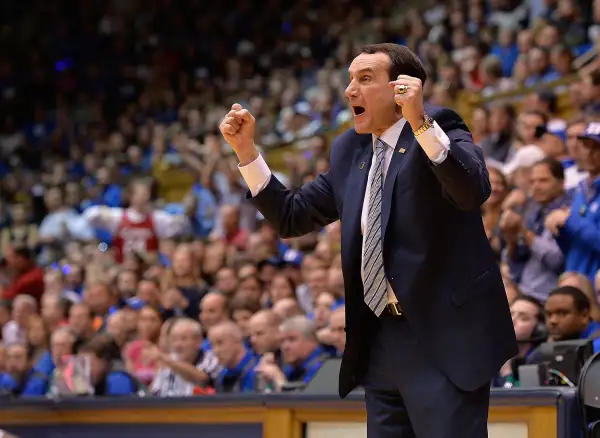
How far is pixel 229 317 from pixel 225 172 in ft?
12.7

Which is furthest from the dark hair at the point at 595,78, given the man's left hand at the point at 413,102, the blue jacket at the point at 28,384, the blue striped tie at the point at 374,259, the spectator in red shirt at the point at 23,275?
the spectator in red shirt at the point at 23,275

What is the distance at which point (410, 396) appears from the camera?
2.95 m

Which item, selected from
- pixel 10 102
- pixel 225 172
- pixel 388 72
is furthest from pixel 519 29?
pixel 10 102

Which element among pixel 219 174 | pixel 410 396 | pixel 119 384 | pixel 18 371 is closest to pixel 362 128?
pixel 410 396

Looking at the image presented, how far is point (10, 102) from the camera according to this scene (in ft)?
59.1

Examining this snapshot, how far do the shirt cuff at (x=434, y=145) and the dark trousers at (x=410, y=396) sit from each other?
0.48 meters

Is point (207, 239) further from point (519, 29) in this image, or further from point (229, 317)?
point (519, 29)

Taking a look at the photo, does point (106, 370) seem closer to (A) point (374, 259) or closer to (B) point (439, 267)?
(A) point (374, 259)

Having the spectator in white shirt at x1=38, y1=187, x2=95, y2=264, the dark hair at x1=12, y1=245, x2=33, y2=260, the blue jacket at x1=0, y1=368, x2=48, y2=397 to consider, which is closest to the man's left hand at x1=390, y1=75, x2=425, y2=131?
the blue jacket at x1=0, y1=368, x2=48, y2=397

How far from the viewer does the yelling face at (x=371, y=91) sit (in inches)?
121

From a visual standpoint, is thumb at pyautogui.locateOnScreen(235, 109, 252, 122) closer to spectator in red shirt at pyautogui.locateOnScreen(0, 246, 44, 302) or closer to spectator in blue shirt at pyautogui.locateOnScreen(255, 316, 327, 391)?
spectator in blue shirt at pyautogui.locateOnScreen(255, 316, 327, 391)

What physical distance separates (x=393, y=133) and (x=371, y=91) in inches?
5.6

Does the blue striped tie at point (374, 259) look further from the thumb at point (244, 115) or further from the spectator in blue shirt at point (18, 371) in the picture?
the spectator in blue shirt at point (18, 371)

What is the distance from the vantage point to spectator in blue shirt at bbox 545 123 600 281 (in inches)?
247
